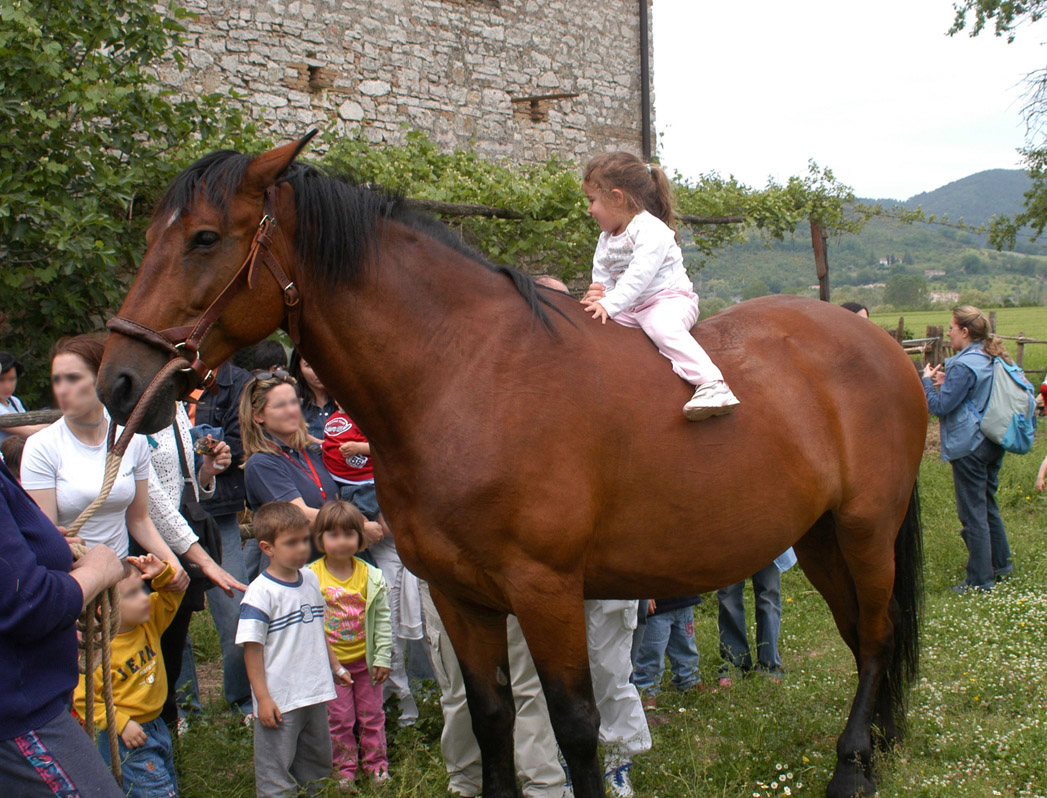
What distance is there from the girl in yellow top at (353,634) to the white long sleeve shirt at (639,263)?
1536 mm

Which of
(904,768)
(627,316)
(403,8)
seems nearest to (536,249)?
(403,8)

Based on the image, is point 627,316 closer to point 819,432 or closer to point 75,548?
point 819,432

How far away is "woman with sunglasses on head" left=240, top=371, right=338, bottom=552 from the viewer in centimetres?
414

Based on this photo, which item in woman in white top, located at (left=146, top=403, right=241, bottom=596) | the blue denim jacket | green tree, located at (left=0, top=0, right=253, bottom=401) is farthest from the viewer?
the blue denim jacket

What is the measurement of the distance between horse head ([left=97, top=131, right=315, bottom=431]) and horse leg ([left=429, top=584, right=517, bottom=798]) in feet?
3.63

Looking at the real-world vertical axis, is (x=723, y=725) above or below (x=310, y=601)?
below

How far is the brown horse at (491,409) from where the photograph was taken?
2424mm

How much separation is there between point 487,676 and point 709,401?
49.8 inches

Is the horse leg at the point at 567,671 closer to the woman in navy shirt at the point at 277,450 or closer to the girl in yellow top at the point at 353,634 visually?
the girl in yellow top at the point at 353,634

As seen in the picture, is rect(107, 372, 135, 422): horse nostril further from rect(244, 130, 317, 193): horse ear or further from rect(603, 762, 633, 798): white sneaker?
rect(603, 762, 633, 798): white sneaker

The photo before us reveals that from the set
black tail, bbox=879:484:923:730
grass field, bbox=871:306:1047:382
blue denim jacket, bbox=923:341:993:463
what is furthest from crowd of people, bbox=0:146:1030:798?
grass field, bbox=871:306:1047:382

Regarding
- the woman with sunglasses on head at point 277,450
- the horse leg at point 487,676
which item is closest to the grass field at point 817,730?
the horse leg at point 487,676

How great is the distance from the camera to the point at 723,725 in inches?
158

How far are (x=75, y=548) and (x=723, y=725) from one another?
2999mm
